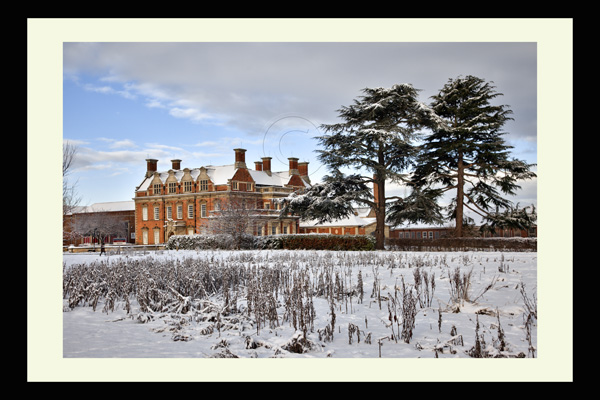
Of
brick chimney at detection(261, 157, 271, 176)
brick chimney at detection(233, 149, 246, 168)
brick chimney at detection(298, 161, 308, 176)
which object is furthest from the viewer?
brick chimney at detection(298, 161, 308, 176)

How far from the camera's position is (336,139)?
79.2 ft

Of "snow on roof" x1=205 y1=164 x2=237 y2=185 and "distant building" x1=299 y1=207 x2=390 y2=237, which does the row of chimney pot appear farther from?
"distant building" x1=299 y1=207 x2=390 y2=237

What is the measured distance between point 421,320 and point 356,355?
73.1 inches

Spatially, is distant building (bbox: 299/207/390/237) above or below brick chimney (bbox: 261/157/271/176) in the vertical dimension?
below

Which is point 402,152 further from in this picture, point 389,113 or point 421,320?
point 421,320

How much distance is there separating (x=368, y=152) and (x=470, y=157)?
578cm

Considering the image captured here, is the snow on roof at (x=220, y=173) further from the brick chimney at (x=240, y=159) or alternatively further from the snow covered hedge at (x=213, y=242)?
the snow covered hedge at (x=213, y=242)

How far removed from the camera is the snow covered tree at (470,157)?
23.9m

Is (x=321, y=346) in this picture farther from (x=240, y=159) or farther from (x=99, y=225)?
(x=99, y=225)

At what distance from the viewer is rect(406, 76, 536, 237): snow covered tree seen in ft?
78.3

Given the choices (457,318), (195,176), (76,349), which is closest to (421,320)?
(457,318)

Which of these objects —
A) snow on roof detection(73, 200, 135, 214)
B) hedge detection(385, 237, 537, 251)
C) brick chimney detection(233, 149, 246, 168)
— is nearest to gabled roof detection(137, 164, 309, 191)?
brick chimney detection(233, 149, 246, 168)

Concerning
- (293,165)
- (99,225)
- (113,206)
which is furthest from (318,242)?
(113,206)

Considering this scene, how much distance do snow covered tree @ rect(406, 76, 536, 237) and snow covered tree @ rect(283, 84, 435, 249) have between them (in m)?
1.22
